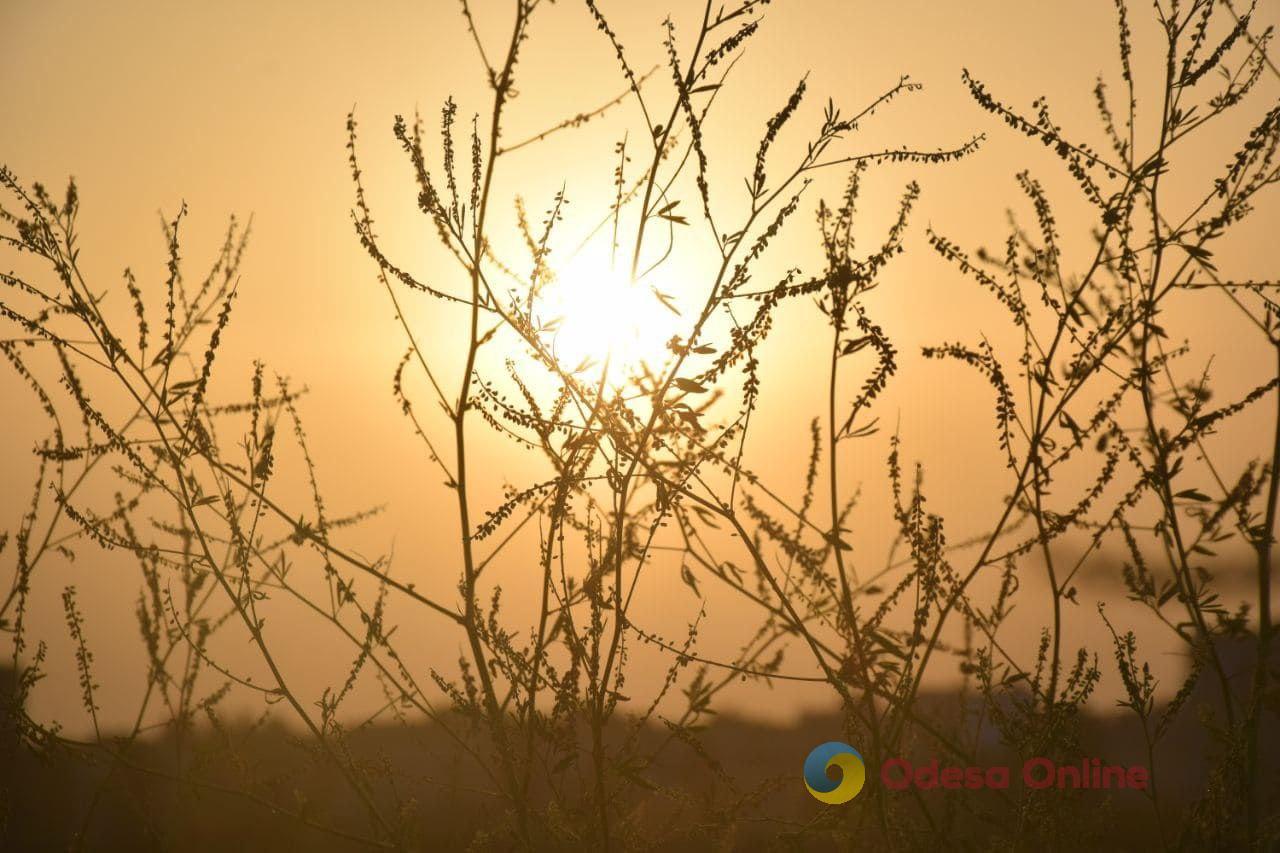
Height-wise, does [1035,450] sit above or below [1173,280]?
below

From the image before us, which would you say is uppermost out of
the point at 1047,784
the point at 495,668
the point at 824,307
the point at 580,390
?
the point at 824,307

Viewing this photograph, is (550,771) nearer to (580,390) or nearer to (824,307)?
(580,390)

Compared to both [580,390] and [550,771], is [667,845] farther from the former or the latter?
[580,390]

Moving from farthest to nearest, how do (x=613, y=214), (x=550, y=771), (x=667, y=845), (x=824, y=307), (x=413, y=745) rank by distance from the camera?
(x=413, y=745) < (x=667, y=845) < (x=550, y=771) < (x=613, y=214) < (x=824, y=307)

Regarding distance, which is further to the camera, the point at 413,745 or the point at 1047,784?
the point at 413,745

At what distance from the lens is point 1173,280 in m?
2.85

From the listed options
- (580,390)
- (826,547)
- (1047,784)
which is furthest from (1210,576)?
(580,390)

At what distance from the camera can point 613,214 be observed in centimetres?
282

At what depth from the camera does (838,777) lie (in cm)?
317

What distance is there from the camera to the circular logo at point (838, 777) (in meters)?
3.10

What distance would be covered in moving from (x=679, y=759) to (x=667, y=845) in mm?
424

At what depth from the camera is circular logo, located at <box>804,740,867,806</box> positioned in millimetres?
3096

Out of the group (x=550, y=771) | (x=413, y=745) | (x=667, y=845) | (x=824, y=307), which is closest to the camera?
(x=824, y=307)

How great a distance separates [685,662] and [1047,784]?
3.24ft
